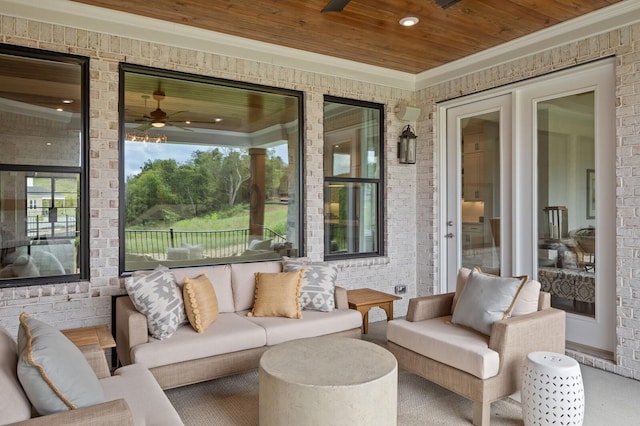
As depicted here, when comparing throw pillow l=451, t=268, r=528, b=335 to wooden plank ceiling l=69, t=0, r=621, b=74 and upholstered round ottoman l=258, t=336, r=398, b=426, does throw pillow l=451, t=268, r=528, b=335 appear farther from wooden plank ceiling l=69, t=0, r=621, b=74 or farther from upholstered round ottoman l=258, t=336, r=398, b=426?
wooden plank ceiling l=69, t=0, r=621, b=74

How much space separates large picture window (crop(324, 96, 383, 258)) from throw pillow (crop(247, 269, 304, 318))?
1190 mm

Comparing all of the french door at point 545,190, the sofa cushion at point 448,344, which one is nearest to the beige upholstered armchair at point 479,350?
the sofa cushion at point 448,344

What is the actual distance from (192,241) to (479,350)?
8.80 ft

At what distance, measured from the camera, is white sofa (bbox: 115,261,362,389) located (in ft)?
9.29

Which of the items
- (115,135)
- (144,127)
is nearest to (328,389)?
(115,135)

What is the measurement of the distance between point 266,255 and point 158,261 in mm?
1074

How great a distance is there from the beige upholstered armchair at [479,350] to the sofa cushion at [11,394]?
226cm

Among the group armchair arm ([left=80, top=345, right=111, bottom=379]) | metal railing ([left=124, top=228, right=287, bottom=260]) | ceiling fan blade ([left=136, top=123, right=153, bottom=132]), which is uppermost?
ceiling fan blade ([left=136, top=123, right=153, bottom=132])

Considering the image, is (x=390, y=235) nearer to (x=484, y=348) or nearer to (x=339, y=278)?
(x=339, y=278)

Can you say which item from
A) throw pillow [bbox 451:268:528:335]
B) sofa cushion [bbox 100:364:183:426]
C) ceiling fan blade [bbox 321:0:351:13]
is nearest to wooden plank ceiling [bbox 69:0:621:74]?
ceiling fan blade [bbox 321:0:351:13]

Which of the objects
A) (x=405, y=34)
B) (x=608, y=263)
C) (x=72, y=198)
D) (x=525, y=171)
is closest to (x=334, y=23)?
Answer: (x=405, y=34)

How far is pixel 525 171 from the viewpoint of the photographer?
13.8 ft

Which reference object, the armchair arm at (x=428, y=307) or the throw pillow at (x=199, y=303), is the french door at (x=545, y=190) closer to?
the armchair arm at (x=428, y=307)

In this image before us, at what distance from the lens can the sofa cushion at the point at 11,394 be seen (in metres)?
1.57
